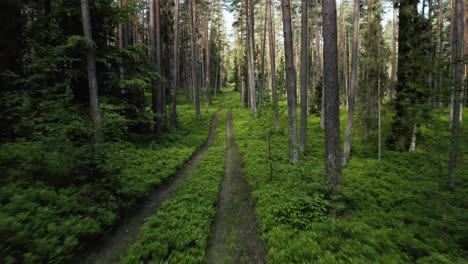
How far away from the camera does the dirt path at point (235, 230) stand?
529cm

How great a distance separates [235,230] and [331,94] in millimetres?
4821

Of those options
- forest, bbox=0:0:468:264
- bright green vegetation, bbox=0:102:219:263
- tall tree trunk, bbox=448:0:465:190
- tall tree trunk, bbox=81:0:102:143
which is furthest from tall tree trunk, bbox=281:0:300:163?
tall tree trunk, bbox=81:0:102:143

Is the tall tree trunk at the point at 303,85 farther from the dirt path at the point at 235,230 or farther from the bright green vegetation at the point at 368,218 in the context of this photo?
the dirt path at the point at 235,230

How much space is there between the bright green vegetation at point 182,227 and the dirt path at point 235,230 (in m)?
0.25

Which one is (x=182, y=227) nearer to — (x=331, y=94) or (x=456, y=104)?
(x=331, y=94)

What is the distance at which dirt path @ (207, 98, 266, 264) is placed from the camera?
5.29 m

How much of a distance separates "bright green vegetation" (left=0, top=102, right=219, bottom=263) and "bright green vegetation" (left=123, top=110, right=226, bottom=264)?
3.72ft

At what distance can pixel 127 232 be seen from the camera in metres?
6.16

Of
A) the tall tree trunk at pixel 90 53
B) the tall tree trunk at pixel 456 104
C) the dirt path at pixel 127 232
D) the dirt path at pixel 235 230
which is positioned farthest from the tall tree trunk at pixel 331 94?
the tall tree trunk at pixel 90 53

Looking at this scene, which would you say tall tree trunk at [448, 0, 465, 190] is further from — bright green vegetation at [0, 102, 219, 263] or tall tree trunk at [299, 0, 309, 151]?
bright green vegetation at [0, 102, 219, 263]

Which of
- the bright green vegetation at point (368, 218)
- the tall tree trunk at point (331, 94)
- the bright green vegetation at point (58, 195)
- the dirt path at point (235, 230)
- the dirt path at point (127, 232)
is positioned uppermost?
the tall tree trunk at point (331, 94)

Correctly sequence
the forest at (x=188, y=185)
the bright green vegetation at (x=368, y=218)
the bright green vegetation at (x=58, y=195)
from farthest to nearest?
the forest at (x=188, y=185) < the bright green vegetation at (x=368, y=218) < the bright green vegetation at (x=58, y=195)

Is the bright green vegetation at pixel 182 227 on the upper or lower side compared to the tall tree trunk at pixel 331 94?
lower

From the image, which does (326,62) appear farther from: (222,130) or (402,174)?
(222,130)
